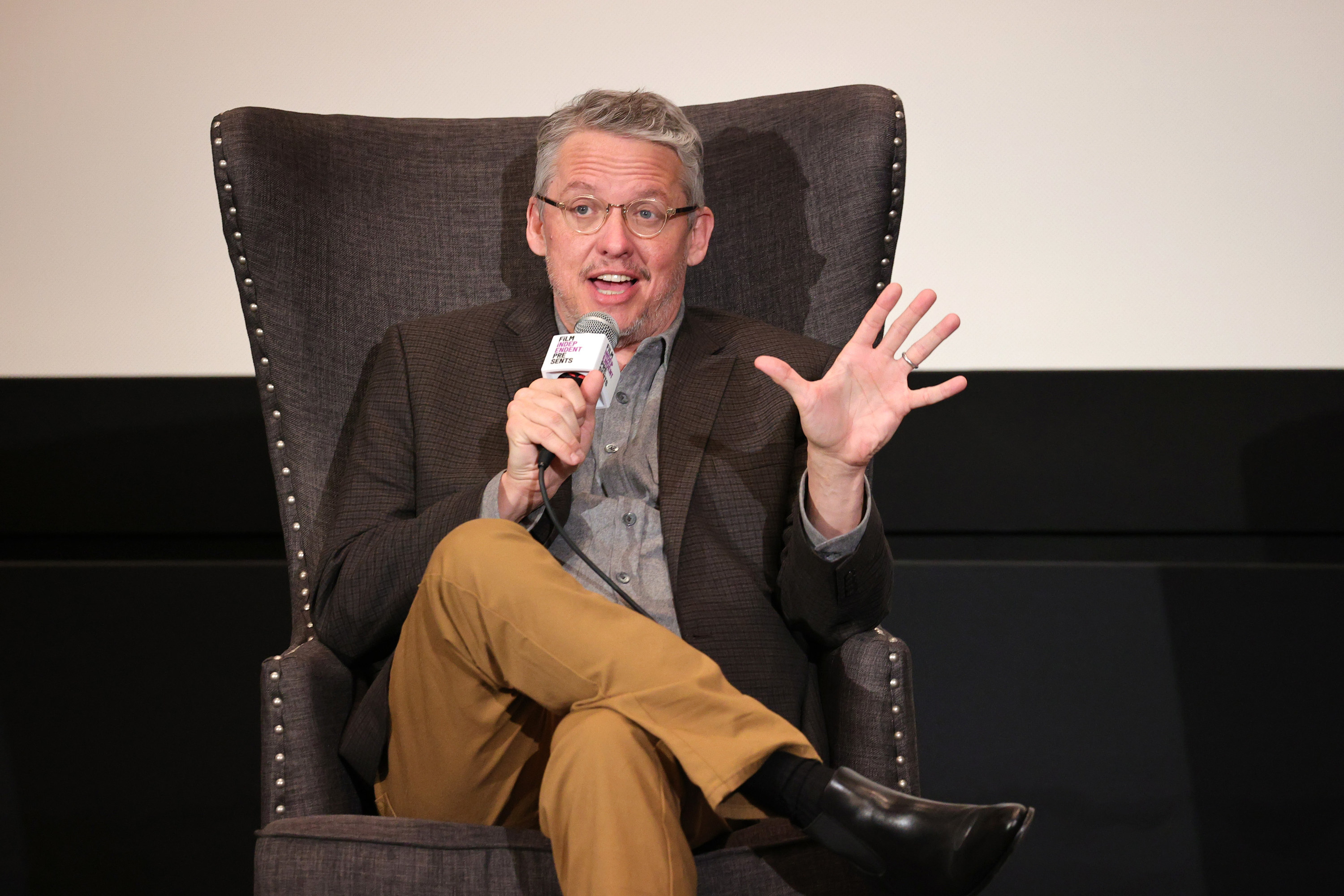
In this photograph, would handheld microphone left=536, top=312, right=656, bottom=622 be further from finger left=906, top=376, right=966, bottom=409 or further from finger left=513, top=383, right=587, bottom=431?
finger left=906, top=376, right=966, bottom=409

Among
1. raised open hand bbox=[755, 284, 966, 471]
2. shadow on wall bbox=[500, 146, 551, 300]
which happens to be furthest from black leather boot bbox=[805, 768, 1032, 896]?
shadow on wall bbox=[500, 146, 551, 300]

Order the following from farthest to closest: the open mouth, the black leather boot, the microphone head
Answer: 1. the open mouth
2. the microphone head
3. the black leather boot

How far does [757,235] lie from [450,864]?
1093 mm

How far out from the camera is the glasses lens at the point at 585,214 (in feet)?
5.44

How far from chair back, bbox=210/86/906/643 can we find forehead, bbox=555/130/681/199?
0.21 m

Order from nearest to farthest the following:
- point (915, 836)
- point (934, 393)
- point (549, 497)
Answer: point (915, 836), point (934, 393), point (549, 497)

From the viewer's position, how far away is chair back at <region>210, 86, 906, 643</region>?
5.49 ft

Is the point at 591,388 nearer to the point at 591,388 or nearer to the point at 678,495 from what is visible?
the point at 591,388

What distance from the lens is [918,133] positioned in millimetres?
2285

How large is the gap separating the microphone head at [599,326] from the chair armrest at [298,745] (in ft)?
1.80

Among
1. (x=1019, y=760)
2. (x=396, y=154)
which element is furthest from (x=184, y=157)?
(x=1019, y=760)

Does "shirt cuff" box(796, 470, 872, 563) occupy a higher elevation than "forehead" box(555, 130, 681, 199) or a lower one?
lower

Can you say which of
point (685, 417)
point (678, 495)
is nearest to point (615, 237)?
point (685, 417)

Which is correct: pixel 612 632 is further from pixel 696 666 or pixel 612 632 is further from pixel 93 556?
pixel 93 556
